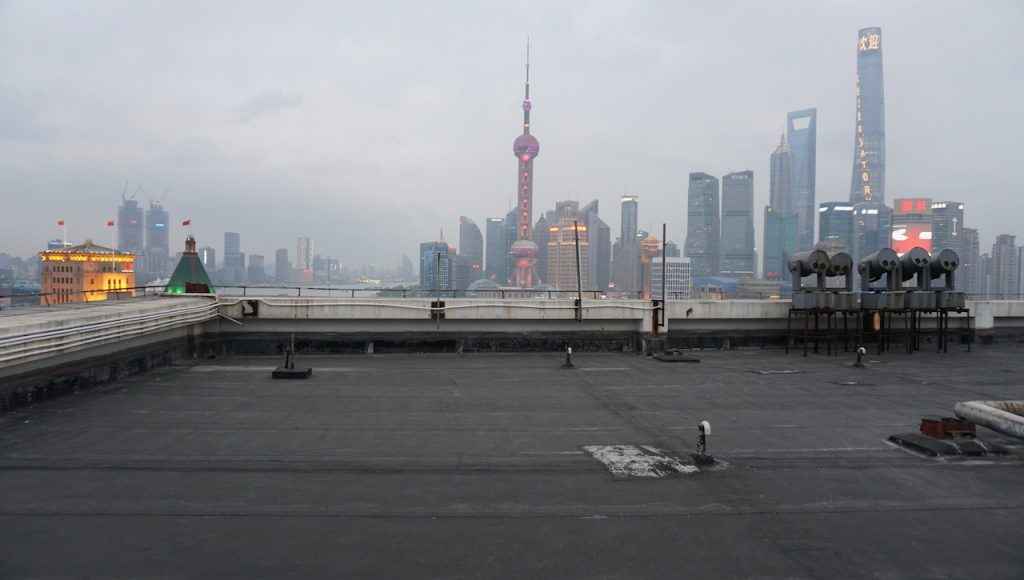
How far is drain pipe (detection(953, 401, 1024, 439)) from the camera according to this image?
12.8 metres

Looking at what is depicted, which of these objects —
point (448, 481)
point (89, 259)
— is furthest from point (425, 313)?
point (89, 259)

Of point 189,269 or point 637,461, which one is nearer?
point 637,461

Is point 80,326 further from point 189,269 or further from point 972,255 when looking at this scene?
point 972,255

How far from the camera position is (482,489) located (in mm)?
10477

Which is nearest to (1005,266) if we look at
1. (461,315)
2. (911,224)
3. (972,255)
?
(972,255)

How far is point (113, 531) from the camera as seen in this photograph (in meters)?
8.47

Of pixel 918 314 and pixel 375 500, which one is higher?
pixel 918 314

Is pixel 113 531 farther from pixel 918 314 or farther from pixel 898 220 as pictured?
pixel 898 220

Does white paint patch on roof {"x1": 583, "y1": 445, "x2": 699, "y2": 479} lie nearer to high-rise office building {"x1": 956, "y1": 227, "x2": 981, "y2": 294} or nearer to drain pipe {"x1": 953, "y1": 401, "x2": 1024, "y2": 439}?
drain pipe {"x1": 953, "y1": 401, "x2": 1024, "y2": 439}

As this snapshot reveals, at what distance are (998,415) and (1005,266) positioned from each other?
19797 cm

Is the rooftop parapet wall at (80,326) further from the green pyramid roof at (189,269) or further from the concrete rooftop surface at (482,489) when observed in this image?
the green pyramid roof at (189,269)

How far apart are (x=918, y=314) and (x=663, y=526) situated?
1281 inches

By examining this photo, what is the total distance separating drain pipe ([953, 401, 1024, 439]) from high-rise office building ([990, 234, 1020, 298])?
18100 centimetres

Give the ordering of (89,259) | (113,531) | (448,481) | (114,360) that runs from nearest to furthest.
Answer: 1. (113,531)
2. (448,481)
3. (114,360)
4. (89,259)
